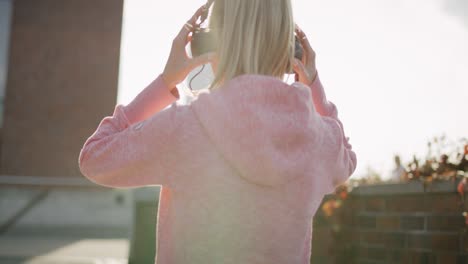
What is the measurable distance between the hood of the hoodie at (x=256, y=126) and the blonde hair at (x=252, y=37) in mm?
46

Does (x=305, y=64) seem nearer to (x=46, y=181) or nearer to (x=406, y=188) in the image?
(x=406, y=188)

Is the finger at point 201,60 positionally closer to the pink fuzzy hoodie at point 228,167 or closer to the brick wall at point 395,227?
the pink fuzzy hoodie at point 228,167

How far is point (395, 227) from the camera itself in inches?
116

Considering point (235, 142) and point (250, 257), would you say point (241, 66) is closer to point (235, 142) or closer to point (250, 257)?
point (235, 142)

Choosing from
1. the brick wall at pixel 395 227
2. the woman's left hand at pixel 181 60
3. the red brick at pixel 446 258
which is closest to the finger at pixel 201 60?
the woman's left hand at pixel 181 60

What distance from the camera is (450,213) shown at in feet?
8.41

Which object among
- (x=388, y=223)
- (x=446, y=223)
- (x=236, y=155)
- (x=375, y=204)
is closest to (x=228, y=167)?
(x=236, y=155)

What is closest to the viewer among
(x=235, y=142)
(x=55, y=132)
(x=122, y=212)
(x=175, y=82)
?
(x=235, y=142)

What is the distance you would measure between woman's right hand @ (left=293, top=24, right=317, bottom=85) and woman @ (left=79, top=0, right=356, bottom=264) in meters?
0.13

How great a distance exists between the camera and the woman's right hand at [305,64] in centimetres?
136

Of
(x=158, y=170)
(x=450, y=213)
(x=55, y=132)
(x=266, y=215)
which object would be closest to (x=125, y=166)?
(x=158, y=170)

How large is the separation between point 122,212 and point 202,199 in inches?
467

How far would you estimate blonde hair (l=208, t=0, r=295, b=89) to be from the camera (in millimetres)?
1168

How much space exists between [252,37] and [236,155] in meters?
0.27
